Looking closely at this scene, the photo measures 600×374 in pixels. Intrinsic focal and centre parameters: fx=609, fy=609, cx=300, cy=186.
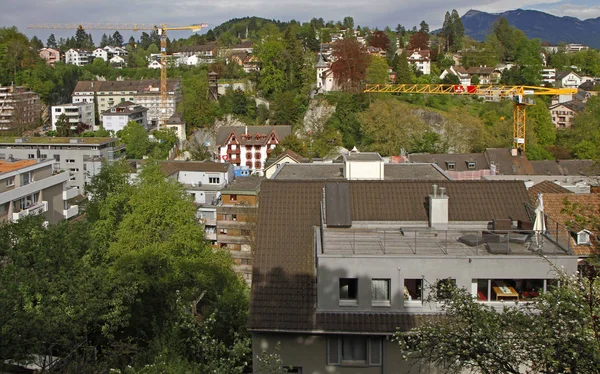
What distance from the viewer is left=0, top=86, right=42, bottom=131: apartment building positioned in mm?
62656

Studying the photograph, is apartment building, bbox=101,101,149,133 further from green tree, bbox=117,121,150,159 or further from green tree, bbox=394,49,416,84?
green tree, bbox=394,49,416,84

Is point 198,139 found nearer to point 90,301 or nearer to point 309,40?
point 309,40

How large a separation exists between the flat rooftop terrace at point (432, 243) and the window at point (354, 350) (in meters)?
1.17

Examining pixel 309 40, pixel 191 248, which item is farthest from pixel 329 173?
pixel 309 40

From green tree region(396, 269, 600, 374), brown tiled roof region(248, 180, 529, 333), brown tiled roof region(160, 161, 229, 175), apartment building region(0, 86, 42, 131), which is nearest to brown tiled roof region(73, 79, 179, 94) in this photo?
apartment building region(0, 86, 42, 131)

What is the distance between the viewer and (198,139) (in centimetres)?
5219

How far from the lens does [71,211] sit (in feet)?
88.5

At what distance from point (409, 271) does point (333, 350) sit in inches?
59.7

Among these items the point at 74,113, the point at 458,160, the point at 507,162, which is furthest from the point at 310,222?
the point at 74,113

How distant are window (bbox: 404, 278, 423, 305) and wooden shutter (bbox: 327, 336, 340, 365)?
3.75 feet

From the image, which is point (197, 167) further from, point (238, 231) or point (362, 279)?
point (362, 279)

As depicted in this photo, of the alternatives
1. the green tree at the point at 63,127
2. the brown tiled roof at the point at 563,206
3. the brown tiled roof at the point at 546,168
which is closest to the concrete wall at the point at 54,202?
the brown tiled roof at the point at 563,206

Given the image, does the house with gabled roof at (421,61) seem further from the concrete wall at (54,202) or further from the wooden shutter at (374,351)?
the wooden shutter at (374,351)

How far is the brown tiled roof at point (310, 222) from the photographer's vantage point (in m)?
8.38
